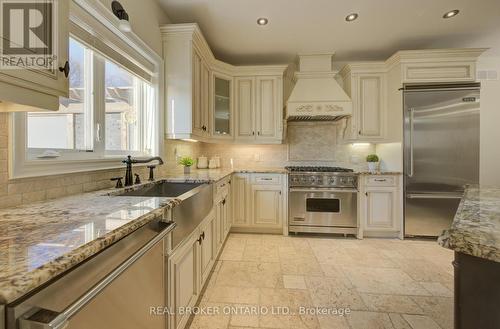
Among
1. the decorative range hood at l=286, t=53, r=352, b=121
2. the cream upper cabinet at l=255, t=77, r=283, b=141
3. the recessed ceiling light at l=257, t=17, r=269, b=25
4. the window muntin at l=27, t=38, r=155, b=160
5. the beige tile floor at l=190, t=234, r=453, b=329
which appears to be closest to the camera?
the window muntin at l=27, t=38, r=155, b=160

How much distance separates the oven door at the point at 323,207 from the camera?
3033mm

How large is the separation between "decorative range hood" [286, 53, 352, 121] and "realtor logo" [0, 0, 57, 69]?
2727mm

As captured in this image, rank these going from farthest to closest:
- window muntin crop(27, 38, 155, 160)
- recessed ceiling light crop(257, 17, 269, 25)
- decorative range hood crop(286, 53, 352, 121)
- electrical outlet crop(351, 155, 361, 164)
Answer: electrical outlet crop(351, 155, 361, 164)
decorative range hood crop(286, 53, 352, 121)
recessed ceiling light crop(257, 17, 269, 25)
window muntin crop(27, 38, 155, 160)

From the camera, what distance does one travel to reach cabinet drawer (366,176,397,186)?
299cm

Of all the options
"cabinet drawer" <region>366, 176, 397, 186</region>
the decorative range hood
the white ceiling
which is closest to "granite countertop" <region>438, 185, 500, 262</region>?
"cabinet drawer" <region>366, 176, 397, 186</region>

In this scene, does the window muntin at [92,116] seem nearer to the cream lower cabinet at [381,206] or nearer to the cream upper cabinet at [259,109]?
the cream upper cabinet at [259,109]

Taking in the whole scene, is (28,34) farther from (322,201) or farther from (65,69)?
(322,201)

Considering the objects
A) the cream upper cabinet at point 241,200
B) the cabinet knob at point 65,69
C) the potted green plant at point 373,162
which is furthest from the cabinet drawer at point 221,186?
the potted green plant at point 373,162

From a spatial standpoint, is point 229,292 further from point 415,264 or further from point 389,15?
point 389,15

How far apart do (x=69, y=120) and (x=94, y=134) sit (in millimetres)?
169

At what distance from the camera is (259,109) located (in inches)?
133

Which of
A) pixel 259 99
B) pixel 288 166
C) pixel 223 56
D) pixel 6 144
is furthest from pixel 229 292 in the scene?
pixel 223 56

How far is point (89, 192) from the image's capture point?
1422mm

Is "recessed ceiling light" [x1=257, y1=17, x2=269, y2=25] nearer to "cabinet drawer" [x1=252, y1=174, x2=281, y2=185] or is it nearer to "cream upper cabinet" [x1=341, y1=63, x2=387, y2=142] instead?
"cream upper cabinet" [x1=341, y1=63, x2=387, y2=142]
